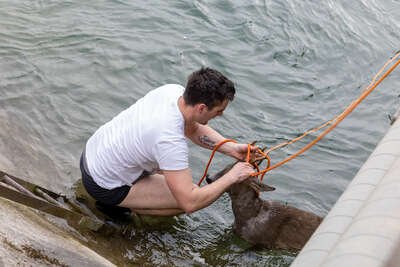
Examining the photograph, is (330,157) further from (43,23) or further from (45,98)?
(43,23)

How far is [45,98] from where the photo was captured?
7.34 meters

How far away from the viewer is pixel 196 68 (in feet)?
28.8

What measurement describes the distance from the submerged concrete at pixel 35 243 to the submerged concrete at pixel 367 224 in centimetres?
154

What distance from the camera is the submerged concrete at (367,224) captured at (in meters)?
2.88

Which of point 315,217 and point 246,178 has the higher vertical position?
point 246,178

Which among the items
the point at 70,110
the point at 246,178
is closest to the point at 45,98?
the point at 70,110

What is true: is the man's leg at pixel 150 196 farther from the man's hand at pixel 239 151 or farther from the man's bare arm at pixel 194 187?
the man's hand at pixel 239 151

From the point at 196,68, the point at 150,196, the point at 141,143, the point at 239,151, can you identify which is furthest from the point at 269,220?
the point at 196,68

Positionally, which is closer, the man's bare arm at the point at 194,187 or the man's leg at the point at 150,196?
the man's bare arm at the point at 194,187

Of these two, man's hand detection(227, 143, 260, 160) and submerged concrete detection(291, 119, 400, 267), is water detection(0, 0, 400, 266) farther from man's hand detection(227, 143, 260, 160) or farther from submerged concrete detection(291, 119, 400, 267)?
submerged concrete detection(291, 119, 400, 267)

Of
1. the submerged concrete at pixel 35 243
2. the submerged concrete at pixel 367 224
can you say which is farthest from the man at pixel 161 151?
the submerged concrete at pixel 367 224

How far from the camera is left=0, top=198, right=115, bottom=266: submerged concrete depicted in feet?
12.9

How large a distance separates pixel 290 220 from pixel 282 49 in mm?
4989

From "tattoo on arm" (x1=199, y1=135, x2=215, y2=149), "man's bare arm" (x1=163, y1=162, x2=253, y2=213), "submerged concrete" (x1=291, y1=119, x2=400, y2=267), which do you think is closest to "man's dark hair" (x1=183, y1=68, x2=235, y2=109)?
"man's bare arm" (x1=163, y1=162, x2=253, y2=213)
